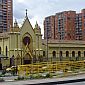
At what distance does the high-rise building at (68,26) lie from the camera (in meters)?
109

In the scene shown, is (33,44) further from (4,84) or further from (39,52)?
(4,84)

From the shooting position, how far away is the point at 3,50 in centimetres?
6588

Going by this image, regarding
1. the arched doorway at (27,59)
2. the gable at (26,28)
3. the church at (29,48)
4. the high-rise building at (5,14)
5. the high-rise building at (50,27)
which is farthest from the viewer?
the high-rise building at (50,27)

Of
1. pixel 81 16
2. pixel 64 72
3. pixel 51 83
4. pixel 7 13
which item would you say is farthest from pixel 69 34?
pixel 51 83

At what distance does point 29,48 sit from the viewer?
66062mm

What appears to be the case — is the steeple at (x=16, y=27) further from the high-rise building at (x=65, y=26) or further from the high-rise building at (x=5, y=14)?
the high-rise building at (x=65, y=26)

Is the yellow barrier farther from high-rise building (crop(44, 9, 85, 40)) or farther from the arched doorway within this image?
high-rise building (crop(44, 9, 85, 40))

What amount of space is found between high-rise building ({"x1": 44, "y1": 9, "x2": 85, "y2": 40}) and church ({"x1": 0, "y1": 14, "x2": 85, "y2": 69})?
36.5 m

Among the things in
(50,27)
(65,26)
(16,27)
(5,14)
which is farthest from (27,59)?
(50,27)

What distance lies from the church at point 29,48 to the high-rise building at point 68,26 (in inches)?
1437

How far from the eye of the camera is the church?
6338 centimetres

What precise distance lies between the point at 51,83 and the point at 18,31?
4056cm

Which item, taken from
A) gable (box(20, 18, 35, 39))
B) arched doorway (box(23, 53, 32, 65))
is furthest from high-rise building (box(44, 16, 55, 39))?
arched doorway (box(23, 53, 32, 65))

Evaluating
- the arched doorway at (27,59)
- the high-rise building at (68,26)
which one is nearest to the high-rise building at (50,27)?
the high-rise building at (68,26)
